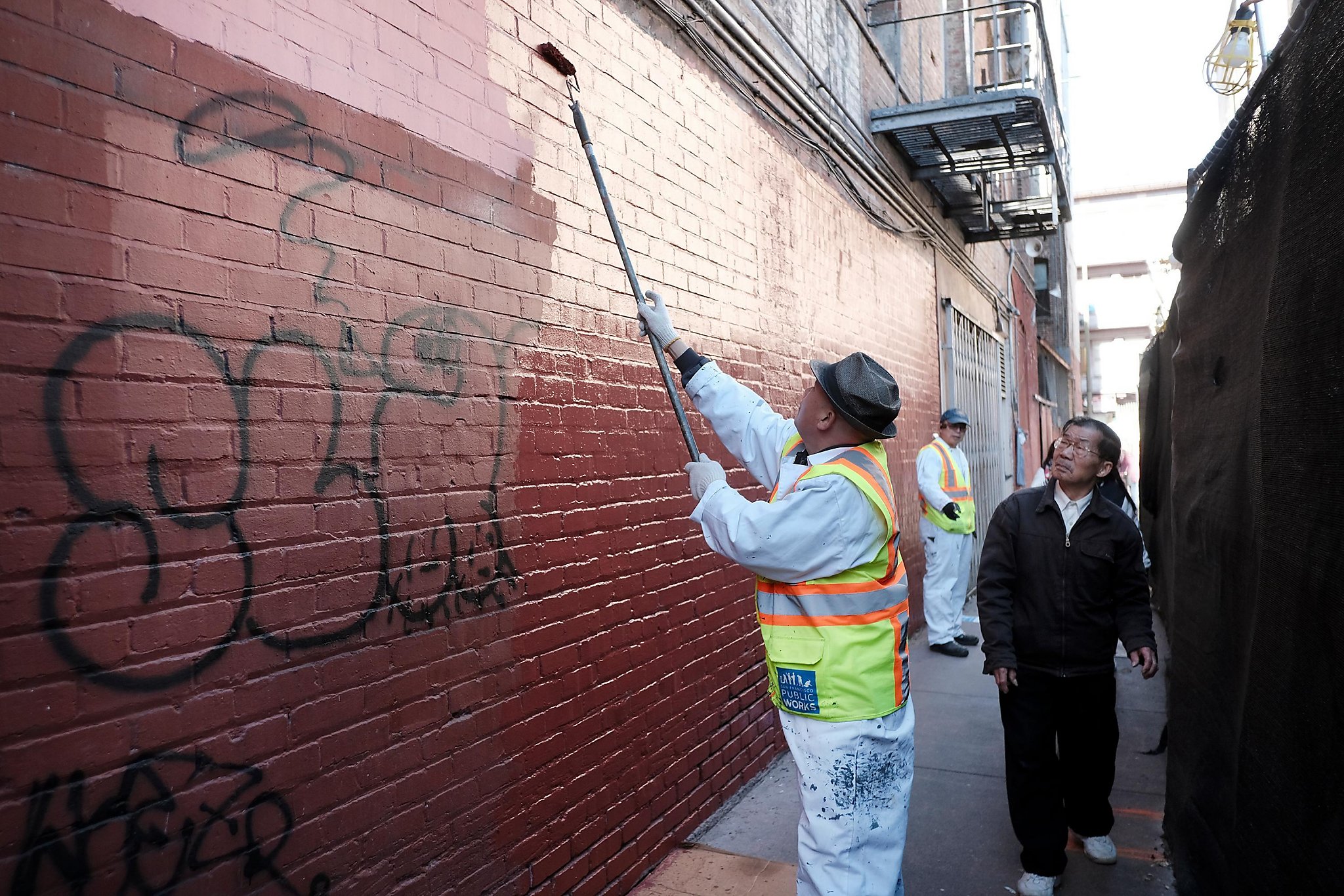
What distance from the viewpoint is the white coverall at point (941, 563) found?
7.86 meters

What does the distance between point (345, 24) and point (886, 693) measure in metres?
2.48

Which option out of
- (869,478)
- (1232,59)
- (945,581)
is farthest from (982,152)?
(869,478)

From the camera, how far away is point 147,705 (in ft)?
6.43

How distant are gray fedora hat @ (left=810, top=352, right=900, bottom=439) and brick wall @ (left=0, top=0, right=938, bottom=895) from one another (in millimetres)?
1074

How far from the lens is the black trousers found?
12.5 ft

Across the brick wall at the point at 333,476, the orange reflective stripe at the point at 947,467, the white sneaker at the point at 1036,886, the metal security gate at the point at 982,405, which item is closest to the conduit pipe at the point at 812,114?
the brick wall at the point at 333,476

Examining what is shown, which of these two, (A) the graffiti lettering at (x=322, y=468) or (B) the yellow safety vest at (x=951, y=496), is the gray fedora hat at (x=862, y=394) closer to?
(A) the graffiti lettering at (x=322, y=468)

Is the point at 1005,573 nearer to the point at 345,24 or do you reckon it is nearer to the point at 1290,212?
the point at 1290,212

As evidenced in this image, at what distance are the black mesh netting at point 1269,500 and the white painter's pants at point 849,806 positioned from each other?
96 cm

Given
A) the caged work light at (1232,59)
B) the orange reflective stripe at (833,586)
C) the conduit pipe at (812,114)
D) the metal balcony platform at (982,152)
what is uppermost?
the metal balcony platform at (982,152)

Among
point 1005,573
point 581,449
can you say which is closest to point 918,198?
point 1005,573

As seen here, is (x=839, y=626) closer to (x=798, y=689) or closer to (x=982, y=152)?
(x=798, y=689)

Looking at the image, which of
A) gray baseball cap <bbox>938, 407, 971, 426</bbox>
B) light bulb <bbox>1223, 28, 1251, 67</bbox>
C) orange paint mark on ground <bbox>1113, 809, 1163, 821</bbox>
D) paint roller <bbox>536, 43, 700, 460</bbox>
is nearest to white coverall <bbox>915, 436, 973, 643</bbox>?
gray baseball cap <bbox>938, 407, 971, 426</bbox>

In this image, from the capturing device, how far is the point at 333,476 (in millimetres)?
2465
